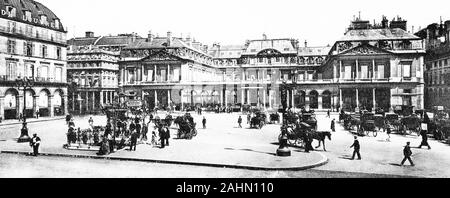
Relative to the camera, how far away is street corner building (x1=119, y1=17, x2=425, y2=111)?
4941 cm

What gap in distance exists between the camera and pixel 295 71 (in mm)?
49562

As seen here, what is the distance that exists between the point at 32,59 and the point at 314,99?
37.0m

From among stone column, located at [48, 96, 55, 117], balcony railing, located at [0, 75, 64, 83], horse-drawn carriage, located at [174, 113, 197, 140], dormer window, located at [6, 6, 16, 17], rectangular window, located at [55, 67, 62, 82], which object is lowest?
horse-drawn carriage, located at [174, 113, 197, 140]

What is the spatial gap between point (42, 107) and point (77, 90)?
836 inches

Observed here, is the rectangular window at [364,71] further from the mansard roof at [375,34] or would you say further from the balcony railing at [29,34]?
the balcony railing at [29,34]

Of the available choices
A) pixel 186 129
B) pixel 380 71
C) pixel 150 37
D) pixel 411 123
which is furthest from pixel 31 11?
pixel 380 71

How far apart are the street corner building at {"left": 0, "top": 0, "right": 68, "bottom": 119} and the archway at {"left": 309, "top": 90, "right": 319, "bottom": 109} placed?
3328 centimetres

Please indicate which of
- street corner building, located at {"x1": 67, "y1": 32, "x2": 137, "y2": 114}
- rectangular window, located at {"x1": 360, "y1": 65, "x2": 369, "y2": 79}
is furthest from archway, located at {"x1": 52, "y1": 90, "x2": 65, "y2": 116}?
rectangular window, located at {"x1": 360, "y1": 65, "x2": 369, "y2": 79}

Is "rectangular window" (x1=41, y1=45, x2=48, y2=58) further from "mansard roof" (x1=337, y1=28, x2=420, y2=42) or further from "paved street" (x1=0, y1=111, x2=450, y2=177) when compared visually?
"mansard roof" (x1=337, y1=28, x2=420, y2=42)

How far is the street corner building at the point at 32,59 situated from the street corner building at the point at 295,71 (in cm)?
1011

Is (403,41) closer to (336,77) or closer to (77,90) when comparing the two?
(336,77)

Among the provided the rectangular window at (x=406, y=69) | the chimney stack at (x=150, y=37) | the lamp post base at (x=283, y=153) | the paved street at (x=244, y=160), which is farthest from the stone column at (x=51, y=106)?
the rectangular window at (x=406, y=69)

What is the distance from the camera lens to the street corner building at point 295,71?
162 feet
